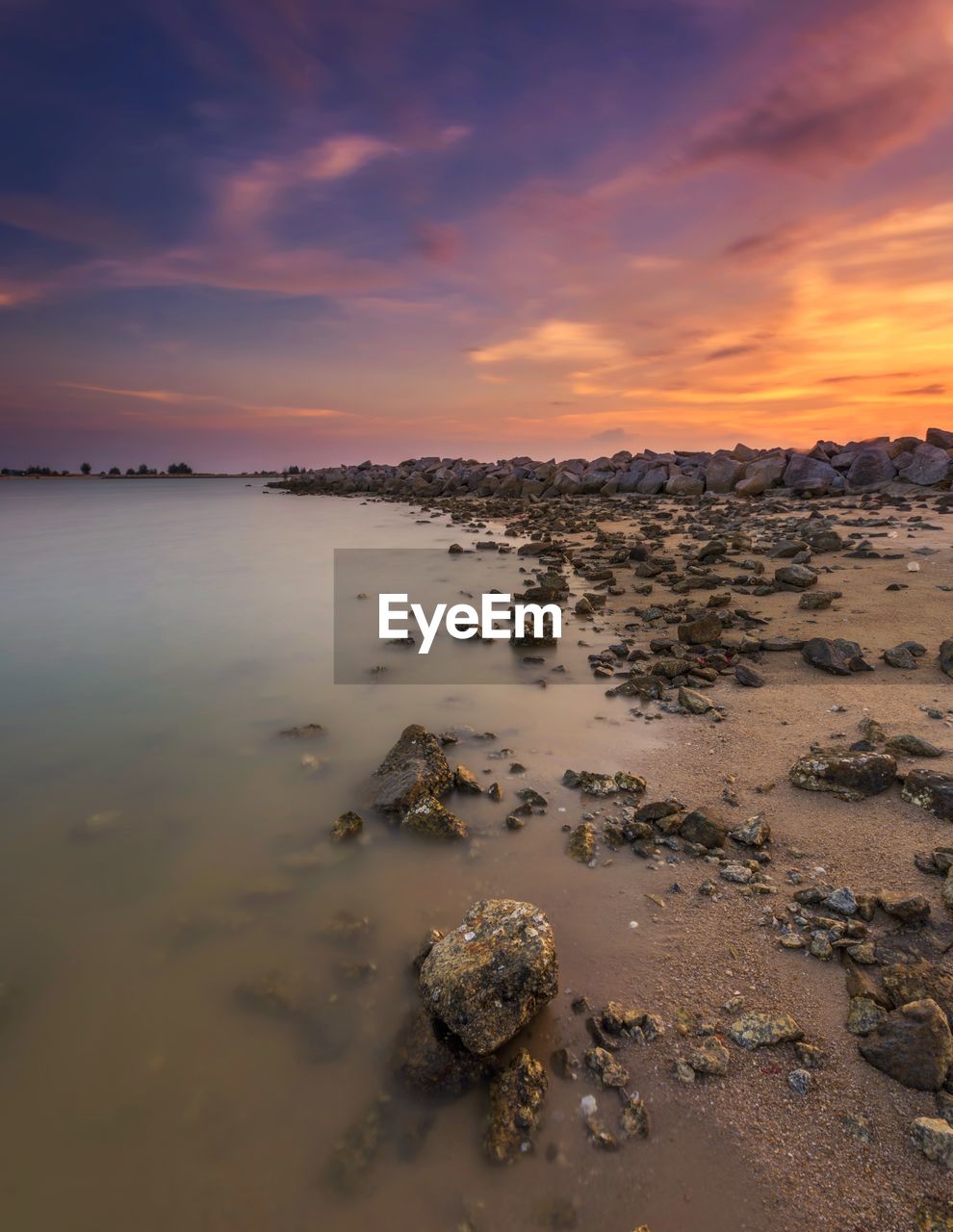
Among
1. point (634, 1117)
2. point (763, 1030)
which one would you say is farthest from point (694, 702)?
point (634, 1117)

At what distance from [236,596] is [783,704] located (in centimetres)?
990

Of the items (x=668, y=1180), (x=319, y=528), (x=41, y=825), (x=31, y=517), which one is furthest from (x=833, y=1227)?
(x=31, y=517)

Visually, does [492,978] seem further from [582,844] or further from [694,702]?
[694,702]

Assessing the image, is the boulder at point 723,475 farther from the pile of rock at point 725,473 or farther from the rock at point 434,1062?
the rock at point 434,1062

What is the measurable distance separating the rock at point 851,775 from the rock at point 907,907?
41.5 inches

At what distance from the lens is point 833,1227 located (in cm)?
188

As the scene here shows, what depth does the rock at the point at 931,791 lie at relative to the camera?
12.1ft

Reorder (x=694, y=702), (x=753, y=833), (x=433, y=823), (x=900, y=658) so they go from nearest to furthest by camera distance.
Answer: (x=753, y=833), (x=433, y=823), (x=694, y=702), (x=900, y=658)

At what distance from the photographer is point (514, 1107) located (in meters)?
2.27

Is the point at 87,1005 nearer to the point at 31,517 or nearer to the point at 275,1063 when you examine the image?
the point at 275,1063

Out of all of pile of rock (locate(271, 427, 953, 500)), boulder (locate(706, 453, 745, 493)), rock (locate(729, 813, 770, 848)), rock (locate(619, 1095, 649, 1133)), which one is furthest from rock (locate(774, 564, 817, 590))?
boulder (locate(706, 453, 745, 493))

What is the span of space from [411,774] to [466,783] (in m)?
0.42

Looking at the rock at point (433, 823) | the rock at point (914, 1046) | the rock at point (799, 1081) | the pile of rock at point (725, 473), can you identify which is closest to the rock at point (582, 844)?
the rock at point (433, 823)

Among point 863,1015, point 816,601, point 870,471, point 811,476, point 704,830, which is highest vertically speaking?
point 870,471
